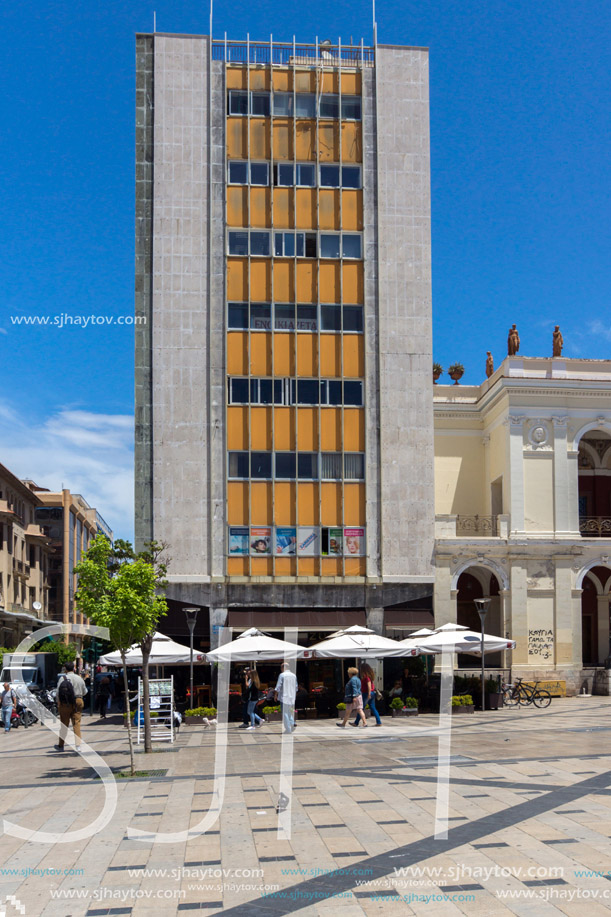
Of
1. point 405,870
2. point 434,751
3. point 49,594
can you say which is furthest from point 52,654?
point 49,594

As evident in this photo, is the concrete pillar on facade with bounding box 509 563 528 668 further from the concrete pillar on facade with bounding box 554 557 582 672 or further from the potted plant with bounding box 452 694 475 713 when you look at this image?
the potted plant with bounding box 452 694 475 713

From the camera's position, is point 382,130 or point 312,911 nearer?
point 312,911

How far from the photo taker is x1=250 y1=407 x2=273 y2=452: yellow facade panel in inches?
1454

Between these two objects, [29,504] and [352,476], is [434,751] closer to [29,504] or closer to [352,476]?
[352,476]

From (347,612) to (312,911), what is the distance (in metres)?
28.0

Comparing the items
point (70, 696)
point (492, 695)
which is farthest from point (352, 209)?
point (70, 696)

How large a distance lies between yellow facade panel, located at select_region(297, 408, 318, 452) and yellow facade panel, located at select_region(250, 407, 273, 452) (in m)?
1.15

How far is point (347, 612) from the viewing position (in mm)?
36406

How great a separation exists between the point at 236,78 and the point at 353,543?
64.2ft

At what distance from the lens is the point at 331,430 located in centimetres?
3738

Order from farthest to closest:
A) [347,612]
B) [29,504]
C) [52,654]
A: 1. [29,504]
2. [52,654]
3. [347,612]

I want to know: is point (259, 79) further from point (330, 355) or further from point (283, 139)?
point (330, 355)

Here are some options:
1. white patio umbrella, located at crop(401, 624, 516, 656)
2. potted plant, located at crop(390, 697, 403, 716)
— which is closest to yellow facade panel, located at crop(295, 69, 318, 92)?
white patio umbrella, located at crop(401, 624, 516, 656)

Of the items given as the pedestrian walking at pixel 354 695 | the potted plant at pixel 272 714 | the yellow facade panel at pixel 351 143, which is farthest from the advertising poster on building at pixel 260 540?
the yellow facade panel at pixel 351 143
